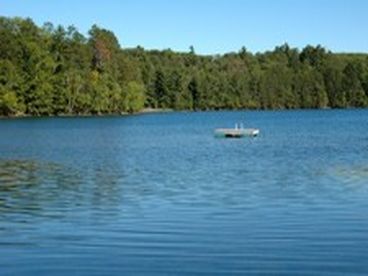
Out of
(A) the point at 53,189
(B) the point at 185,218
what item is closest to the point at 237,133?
(A) the point at 53,189

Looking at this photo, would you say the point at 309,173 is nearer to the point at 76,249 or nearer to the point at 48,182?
the point at 48,182

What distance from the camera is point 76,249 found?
17.9m

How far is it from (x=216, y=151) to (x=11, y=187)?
93.5 ft

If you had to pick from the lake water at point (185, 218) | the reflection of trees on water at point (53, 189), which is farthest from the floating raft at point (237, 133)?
the reflection of trees on water at point (53, 189)

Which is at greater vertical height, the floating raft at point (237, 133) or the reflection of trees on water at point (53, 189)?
the reflection of trees on water at point (53, 189)

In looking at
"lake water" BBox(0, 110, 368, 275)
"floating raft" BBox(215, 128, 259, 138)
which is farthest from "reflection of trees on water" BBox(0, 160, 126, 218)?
"floating raft" BBox(215, 128, 259, 138)

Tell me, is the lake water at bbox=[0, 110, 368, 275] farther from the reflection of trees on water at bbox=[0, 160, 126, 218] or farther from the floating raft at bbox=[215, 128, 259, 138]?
the floating raft at bbox=[215, 128, 259, 138]

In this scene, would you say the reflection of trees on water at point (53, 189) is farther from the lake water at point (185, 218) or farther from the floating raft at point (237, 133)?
the floating raft at point (237, 133)

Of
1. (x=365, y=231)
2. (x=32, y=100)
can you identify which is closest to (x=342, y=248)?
(x=365, y=231)

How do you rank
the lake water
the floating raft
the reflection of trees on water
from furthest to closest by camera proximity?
the floating raft → the reflection of trees on water → the lake water

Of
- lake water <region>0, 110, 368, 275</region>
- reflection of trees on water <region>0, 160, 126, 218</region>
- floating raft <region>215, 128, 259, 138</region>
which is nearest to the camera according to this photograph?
lake water <region>0, 110, 368, 275</region>

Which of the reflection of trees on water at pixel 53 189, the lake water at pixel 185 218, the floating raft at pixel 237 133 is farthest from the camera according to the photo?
the floating raft at pixel 237 133

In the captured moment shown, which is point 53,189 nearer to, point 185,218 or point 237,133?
point 185,218

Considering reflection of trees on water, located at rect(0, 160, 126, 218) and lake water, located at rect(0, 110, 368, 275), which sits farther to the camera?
reflection of trees on water, located at rect(0, 160, 126, 218)
